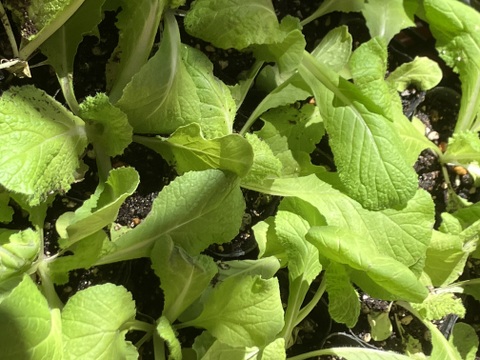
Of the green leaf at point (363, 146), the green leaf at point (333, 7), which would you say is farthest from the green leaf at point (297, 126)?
the green leaf at point (333, 7)

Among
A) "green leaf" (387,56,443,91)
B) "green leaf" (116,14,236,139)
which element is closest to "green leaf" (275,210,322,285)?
"green leaf" (116,14,236,139)

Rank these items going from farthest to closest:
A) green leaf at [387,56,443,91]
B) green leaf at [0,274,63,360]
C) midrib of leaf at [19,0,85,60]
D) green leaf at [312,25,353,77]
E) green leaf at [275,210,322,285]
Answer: green leaf at [387,56,443,91] → green leaf at [312,25,353,77] → green leaf at [275,210,322,285] → midrib of leaf at [19,0,85,60] → green leaf at [0,274,63,360]

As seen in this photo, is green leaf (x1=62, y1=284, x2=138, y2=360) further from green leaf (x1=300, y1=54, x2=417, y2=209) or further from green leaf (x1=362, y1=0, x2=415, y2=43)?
green leaf (x1=362, y1=0, x2=415, y2=43)

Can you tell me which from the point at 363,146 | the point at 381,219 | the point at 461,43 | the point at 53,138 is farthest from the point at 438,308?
the point at 53,138

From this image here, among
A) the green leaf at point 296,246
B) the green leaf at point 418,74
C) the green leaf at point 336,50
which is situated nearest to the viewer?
the green leaf at point 296,246

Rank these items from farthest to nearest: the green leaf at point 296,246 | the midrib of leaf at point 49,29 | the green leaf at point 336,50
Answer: the green leaf at point 336,50 → the green leaf at point 296,246 → the midrib of leaf at point 49,29

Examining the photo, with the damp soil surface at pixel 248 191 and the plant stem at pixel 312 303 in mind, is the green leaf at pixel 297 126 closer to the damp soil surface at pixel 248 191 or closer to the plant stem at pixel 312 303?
the damp soil surface at pixel 248 191

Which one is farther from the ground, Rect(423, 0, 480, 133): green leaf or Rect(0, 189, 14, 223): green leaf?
Rect(423, 0, 480, 133): green leaf
